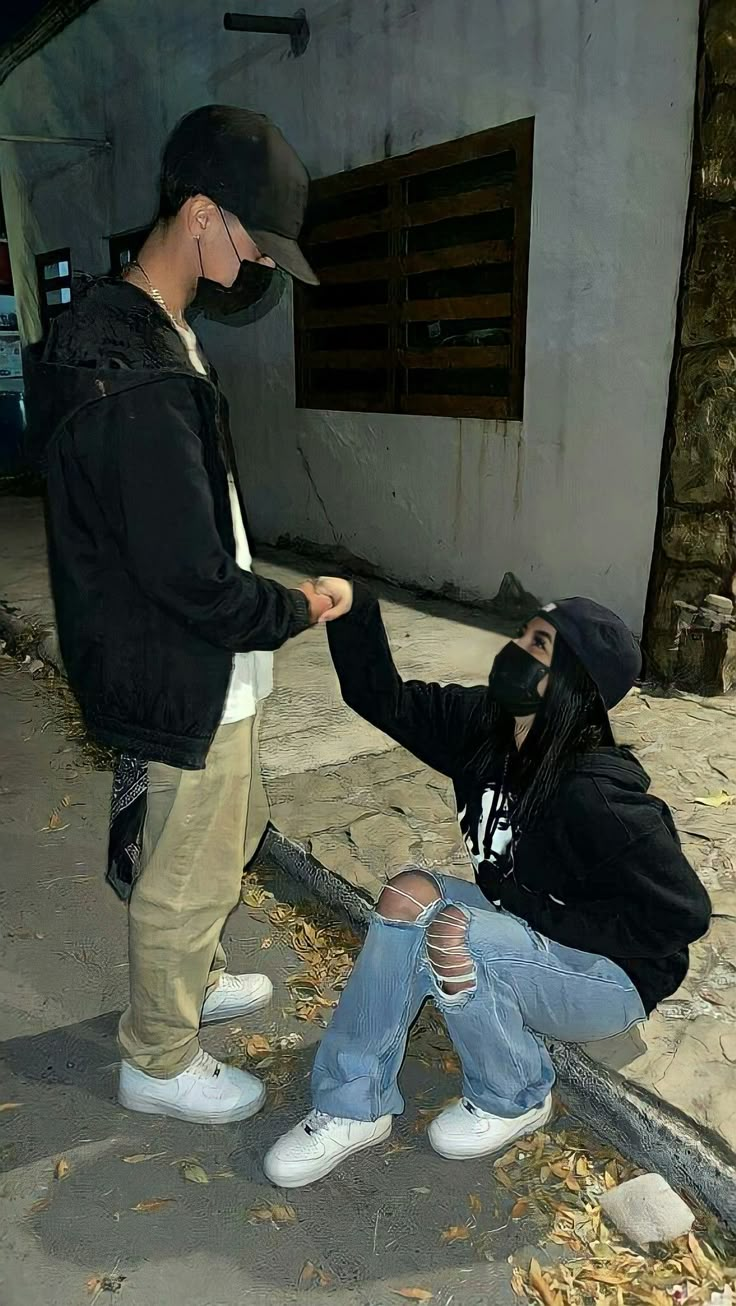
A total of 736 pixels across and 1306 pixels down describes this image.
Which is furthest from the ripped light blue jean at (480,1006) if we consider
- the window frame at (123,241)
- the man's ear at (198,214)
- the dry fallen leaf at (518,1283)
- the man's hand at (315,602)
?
the window frame at (123,241)

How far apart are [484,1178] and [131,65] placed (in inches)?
388

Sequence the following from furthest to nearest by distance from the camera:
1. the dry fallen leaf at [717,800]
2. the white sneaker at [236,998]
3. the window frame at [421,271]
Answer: the window frame at [421,271] → the dry fallen leaf at [717,800] → the white sneaker at [236,998]

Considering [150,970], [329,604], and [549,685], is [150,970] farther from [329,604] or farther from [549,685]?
[549,685]

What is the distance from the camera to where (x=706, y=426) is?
4281mm

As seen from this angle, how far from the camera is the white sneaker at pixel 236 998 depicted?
275 centimetres

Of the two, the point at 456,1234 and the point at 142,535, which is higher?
the point at 142,535

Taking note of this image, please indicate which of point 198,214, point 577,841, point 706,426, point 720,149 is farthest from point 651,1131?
point 720,149

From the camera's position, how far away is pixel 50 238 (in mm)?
12305

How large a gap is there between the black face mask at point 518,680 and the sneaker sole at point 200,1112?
1.16 metres

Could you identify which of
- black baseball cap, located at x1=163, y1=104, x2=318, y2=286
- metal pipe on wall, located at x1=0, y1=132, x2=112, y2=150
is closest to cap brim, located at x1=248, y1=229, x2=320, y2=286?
black baseball cap, located at x1=163, y1=104, x2=318, y2=286

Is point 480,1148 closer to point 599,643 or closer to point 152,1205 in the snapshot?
point 152,1205

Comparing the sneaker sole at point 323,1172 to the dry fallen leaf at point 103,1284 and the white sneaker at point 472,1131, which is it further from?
the dry fallen leaf at point 103,1284

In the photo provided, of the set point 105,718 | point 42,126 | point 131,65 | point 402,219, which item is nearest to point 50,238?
point 42,126

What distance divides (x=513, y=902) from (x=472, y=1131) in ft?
1.71
